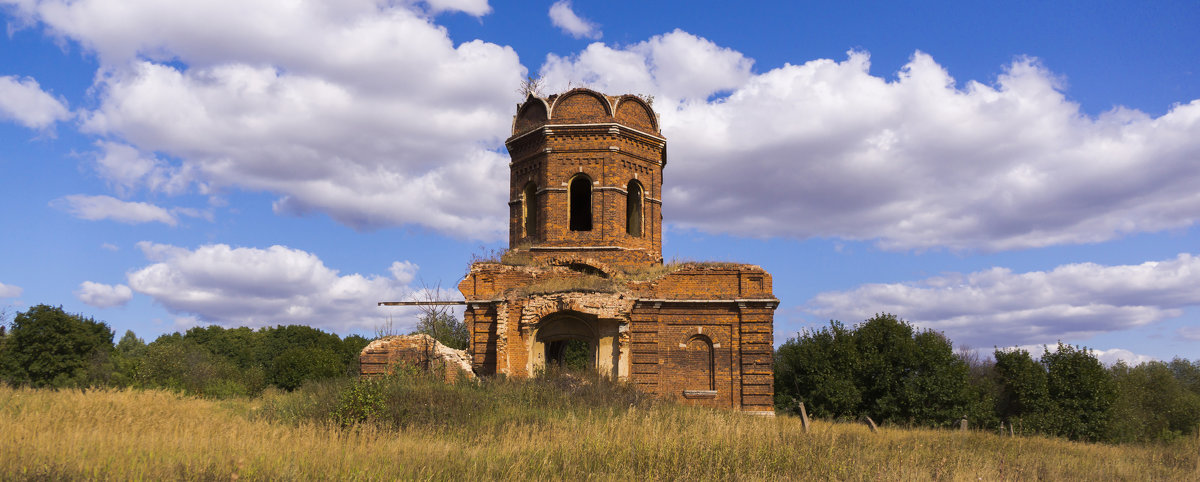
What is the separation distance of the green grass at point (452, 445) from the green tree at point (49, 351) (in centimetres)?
2997

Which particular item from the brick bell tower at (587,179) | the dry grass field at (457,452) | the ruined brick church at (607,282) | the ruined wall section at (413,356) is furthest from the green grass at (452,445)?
the brick bell tower at (587,179)

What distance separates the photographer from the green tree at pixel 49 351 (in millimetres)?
37562

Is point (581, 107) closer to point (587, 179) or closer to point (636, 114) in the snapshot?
point (636, 114)

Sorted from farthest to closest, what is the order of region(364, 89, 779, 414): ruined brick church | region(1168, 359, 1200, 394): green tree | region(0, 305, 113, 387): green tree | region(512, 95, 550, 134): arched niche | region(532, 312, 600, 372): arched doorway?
region(1168, 359, 1200, 394): green tree → region(0, 305, 113, 387): green tree → region(512, 95, 550, 134): arched niche → region(532, 312, 600, 372): arched doorway → region(364, 89, 779, 414): ruined brick church

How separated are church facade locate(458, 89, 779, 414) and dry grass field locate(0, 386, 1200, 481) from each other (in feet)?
22.1

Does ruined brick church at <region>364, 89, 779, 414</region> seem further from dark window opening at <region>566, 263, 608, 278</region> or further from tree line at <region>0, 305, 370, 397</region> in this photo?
tree line at <region>0, 305, 370, 397</region>

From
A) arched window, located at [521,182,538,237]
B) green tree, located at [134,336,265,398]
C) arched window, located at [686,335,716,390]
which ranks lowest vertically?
green tree, located at [134,336,265,398]

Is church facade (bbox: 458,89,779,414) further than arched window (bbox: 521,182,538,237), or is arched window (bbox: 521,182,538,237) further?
arched window (bbox: 521,182,538,237)

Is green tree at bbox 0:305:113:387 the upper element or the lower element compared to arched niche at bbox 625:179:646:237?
lower

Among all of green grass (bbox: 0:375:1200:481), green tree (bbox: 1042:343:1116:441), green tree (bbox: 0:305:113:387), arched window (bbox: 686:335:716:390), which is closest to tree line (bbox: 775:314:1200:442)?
green tree (bbox: 1042:343:1116:441)

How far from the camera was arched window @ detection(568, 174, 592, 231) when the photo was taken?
24.0 meters

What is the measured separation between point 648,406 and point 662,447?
5.58m

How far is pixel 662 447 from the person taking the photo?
910 cm

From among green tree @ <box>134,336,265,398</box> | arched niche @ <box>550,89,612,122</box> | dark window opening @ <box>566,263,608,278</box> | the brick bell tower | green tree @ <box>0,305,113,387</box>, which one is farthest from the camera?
green tree @ <box>0,305,113,387</box>
